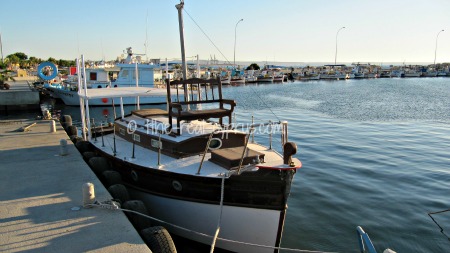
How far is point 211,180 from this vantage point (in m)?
7.30

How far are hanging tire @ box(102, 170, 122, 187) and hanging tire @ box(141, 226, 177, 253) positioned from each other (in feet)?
9.91

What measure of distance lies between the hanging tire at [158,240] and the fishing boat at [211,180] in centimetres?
34

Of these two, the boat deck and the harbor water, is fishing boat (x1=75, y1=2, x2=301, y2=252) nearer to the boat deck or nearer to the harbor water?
the boat deck

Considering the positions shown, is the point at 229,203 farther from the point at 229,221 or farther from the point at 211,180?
the point at 211,180

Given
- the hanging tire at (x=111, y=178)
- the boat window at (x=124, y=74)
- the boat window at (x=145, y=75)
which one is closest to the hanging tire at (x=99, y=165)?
the hanging tire at (x=111, y=178)

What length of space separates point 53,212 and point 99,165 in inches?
124

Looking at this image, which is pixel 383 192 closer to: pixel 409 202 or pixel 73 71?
pixel 409 202

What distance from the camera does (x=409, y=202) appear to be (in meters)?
11.0

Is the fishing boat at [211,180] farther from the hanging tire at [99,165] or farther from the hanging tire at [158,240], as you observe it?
the hanging tire at [158,240]

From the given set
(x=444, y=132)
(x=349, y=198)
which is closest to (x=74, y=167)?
(x=349, y=198)

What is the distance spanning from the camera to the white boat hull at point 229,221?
23.7 ft

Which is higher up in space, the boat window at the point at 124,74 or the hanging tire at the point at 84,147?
the boat window at the point at 124,74

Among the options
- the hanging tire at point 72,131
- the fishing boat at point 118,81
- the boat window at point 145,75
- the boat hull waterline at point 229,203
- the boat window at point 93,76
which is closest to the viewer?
the boat hull waterline at point 229,203

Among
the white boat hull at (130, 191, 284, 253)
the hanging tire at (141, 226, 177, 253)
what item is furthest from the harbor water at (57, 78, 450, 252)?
the hanging tire at (141, 226, 177, 253)
